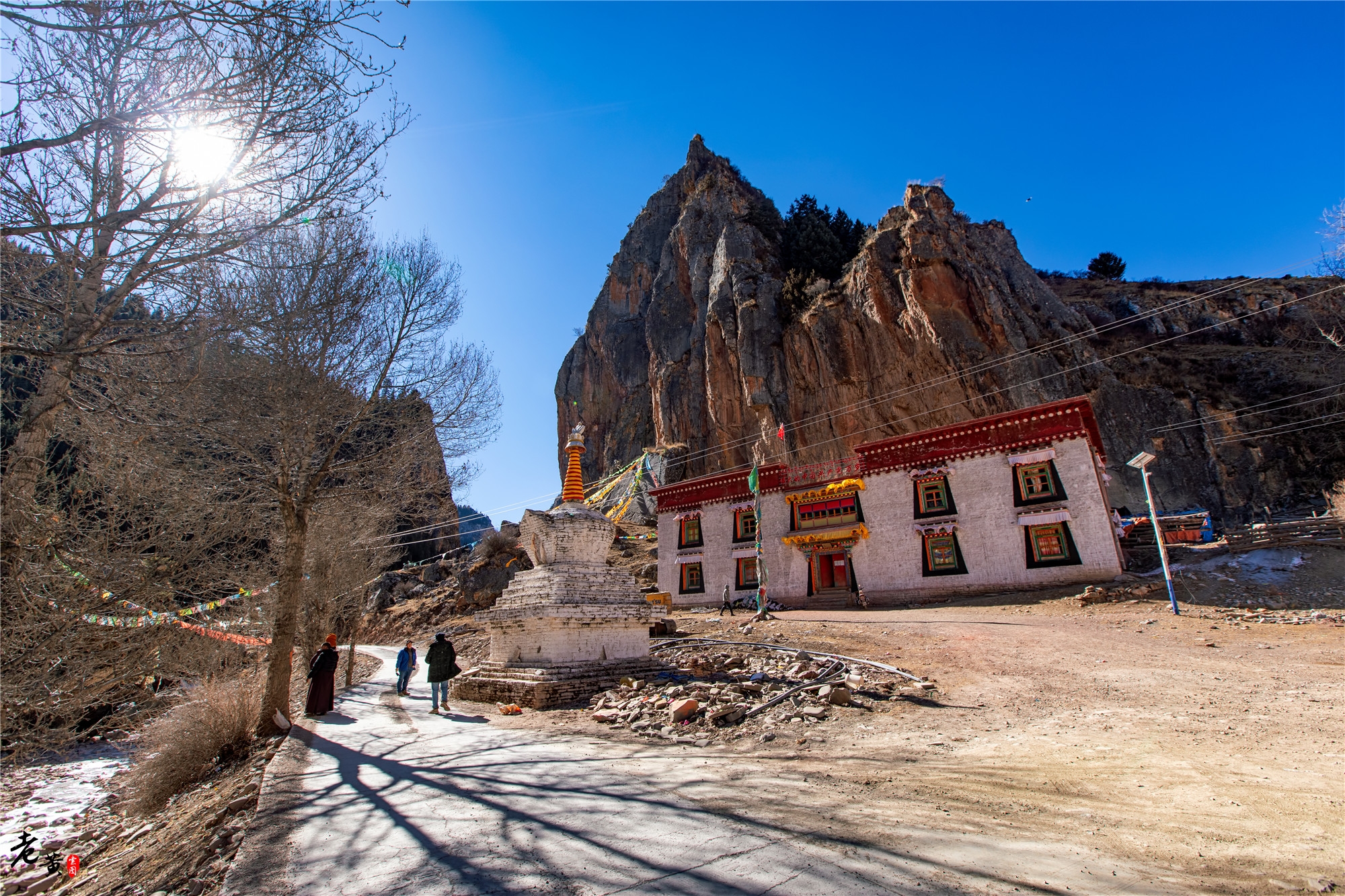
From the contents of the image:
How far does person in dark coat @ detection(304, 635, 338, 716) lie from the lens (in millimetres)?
10688

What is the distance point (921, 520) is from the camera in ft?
76.8

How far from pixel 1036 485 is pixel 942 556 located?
4.17m

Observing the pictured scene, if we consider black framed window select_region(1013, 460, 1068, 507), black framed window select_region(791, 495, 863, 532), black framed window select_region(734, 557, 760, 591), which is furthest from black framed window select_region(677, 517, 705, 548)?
black framed window select_region(1013, 460, 1068, 507)

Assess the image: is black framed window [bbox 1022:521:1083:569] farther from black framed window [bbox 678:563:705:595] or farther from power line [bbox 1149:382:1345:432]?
power line [bbox 1149:382:1345:432]

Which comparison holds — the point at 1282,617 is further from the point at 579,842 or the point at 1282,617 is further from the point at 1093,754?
the point at 579,842

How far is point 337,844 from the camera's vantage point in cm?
398

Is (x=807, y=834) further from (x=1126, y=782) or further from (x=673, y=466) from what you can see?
(x=673, y=466)

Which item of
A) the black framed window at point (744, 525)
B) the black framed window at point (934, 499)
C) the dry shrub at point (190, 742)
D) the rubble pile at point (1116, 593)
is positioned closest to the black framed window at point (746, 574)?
the black framed window at point (744, 525)

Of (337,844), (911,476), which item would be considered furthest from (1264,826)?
(911,476)

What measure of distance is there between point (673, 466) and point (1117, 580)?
31.2m

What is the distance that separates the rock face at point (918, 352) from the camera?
33000 mm

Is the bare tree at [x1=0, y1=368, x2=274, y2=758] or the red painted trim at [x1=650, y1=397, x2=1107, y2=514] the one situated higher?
the red painted trim at [x1=650, y1=397, x2=1107, y2=514]

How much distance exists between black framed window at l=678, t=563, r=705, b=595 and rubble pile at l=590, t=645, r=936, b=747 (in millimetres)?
17826

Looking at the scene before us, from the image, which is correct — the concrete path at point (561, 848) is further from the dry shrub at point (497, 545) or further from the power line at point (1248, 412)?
the power line at point (1248, 412)
